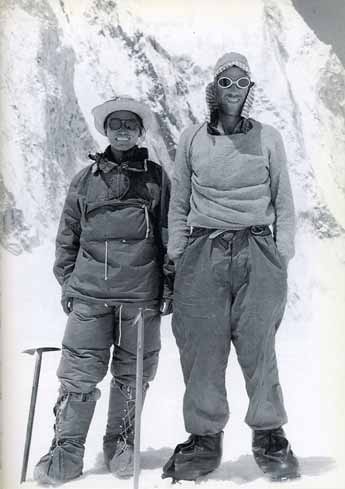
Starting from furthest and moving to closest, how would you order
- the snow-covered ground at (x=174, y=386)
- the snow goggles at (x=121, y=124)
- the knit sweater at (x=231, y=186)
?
1. the snow-covered ground at (x=174, y=386)
2. the snow goggles at (x=121, y=124)
3. the knit sweater at (x=231, y=186)

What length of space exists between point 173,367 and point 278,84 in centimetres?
124

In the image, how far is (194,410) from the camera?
6.99ft

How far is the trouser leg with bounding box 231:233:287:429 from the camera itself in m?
2.07

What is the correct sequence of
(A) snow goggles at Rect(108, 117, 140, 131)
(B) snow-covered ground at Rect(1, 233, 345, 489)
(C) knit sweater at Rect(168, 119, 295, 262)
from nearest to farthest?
(C) knit sweater at Rect(168, 119, 295, 262) < (A) snow goggles at Rect(108, 117, 140, 131) < (B) snow-covered ground at Rect(1, 233, 345, 489)

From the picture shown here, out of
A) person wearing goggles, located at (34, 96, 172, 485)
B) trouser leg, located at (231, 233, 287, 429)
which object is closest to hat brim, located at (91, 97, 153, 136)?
person wearing goggles, located at (34, 96, 172, 485)

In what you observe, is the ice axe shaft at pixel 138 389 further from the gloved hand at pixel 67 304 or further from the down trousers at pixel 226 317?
the gloved hand at pixel 67 304

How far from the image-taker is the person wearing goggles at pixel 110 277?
2.14 m

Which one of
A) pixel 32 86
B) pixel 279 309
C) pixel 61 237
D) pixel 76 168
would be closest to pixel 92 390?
pixel 61 237

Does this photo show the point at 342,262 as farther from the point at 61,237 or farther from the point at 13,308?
the point at 13,308

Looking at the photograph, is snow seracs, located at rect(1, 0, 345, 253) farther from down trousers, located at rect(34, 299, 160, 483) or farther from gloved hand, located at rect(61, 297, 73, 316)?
down trousers, located at rect(34, 299, 160, 483)

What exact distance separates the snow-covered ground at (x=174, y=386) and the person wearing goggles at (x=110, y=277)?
189mm

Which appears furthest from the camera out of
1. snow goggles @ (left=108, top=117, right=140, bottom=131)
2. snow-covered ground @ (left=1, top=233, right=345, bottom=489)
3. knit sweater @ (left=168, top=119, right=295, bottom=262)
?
snow-covered ground @ (left=1, top=233, right=345, bottom=489)

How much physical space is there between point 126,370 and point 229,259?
1.78 ft

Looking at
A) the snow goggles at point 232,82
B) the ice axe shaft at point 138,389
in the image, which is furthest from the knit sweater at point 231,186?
the ice axe shaft at point 138,389
